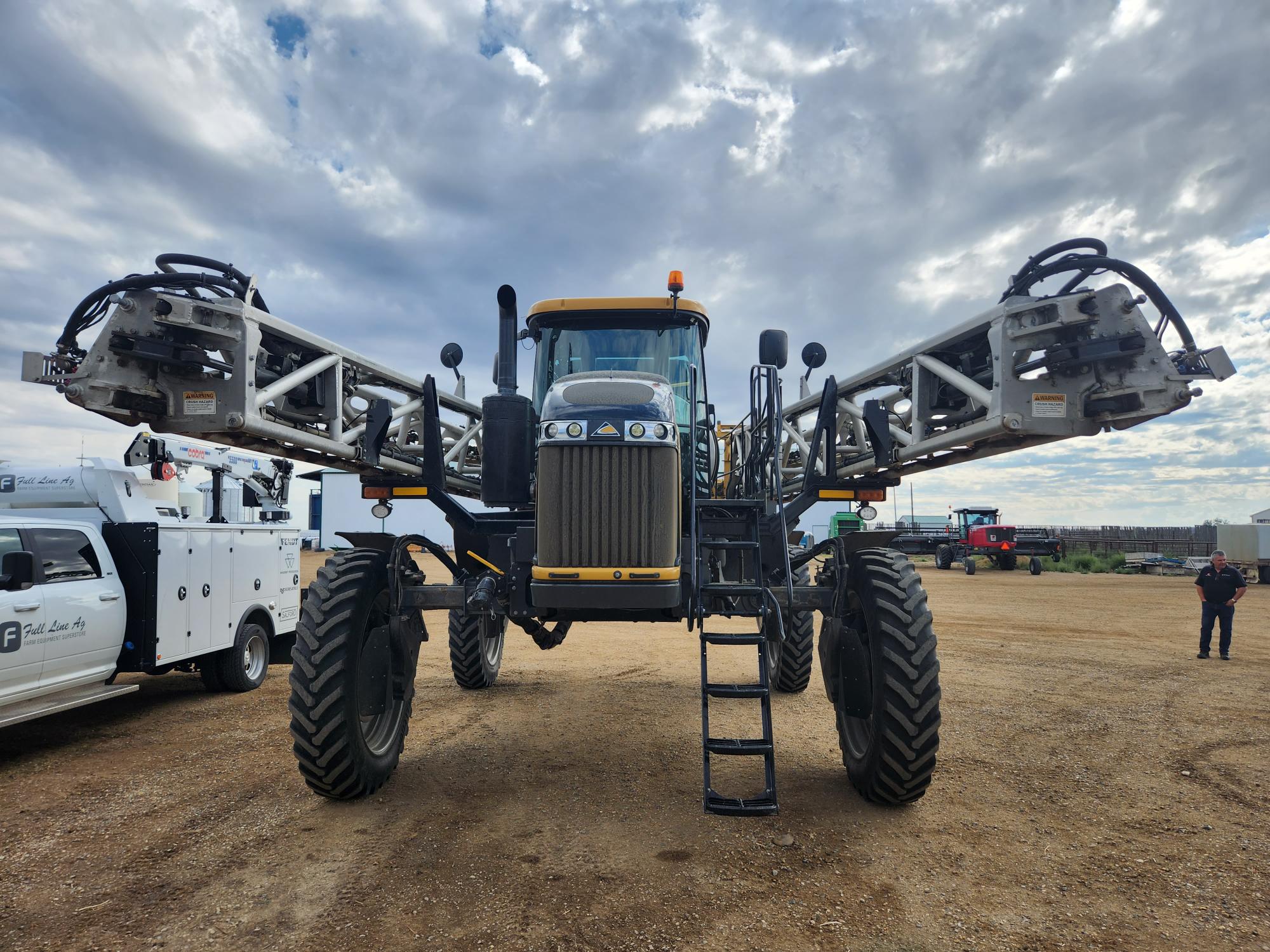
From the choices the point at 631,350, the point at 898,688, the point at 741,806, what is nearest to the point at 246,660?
the point at 631,350

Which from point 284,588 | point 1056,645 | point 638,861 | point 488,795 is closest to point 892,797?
point 638,861

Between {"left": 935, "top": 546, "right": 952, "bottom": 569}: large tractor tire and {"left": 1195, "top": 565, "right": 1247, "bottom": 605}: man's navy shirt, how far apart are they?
19964 millimetres

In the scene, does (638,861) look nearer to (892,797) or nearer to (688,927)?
(688,927)

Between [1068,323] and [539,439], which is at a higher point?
[1068,323]

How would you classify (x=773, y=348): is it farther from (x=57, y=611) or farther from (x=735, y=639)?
(x=57, y=611)

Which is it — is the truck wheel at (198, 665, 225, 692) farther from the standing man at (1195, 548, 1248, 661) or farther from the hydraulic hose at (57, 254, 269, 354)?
the standing man at (1195, 548, 1248, 661)

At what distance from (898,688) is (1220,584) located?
9.75 meters

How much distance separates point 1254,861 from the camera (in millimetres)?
4062

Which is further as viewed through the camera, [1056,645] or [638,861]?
[1056,645]

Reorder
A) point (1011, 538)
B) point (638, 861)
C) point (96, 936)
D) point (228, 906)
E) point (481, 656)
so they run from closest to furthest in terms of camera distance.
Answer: point (96, 936), point (228, 906), point (638, 861), point (481, 656), point (1011, 538)

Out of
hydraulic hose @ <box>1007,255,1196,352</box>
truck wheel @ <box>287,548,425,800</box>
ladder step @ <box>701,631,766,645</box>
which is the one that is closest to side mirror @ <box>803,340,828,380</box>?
hydraulic hose @ <box>1007,255,1196,352</box>

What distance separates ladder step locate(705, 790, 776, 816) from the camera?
3.86 metres

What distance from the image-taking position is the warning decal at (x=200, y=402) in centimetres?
486

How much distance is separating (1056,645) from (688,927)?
1068 centimetres
